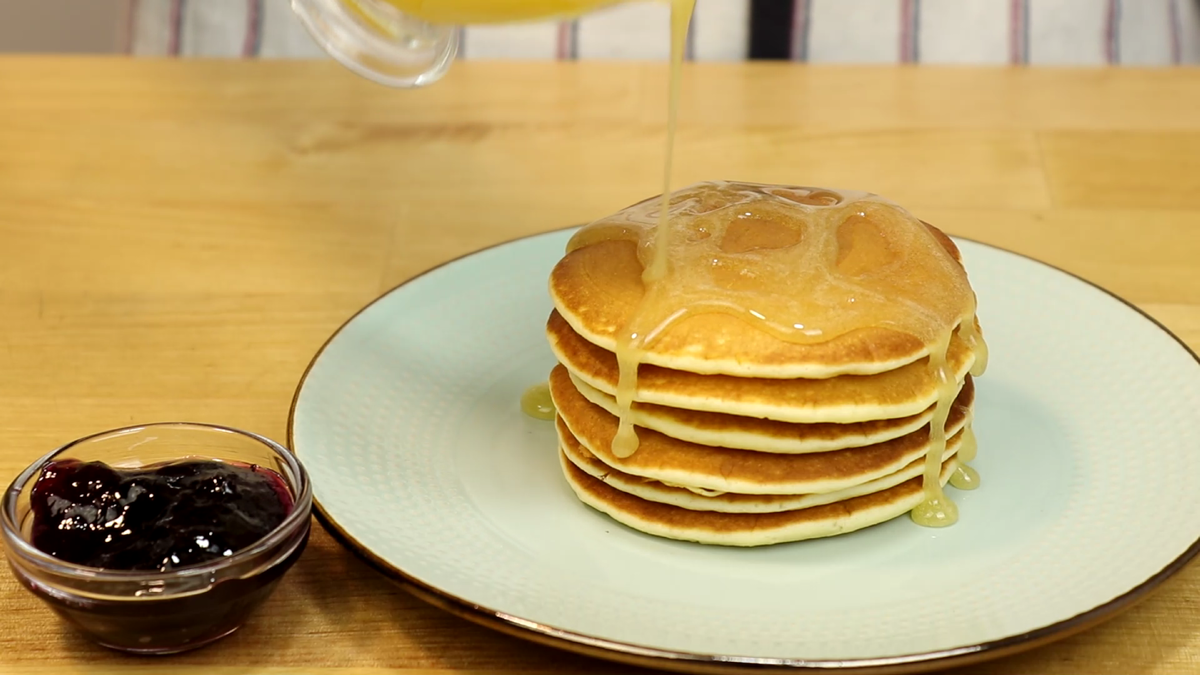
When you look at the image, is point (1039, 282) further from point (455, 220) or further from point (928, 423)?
point (455, 220)

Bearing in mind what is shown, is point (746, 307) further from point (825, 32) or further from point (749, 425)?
point (825, 32)

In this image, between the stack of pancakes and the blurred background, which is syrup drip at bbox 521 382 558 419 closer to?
the stack of pancakes

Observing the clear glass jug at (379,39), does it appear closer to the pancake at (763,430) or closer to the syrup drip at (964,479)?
the pancake at (763,430)

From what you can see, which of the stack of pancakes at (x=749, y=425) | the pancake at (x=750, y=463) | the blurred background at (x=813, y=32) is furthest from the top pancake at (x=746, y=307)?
the blurred background at (x=813, y=32)

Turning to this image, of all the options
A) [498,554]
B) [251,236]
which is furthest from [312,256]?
[498,554]

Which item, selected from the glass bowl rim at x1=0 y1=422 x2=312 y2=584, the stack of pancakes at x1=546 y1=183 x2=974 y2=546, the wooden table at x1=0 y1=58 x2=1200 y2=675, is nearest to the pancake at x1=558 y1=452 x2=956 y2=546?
the stack of pancakes at x1=546 y1=183 x2=974 y2=546

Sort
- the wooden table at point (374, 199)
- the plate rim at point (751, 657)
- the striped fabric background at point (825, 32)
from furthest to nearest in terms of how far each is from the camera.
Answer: the striped fabric background at point (825, 32)
the wooden table at point (374, 199)
the plate rim at point (751, 657)
